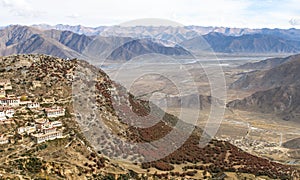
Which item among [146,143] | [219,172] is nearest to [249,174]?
[219,172]

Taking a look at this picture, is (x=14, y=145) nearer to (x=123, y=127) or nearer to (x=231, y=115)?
(x=123, y=127)

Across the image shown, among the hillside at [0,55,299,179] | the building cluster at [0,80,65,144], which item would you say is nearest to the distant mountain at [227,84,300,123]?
the hillside at [0,55,299,179]

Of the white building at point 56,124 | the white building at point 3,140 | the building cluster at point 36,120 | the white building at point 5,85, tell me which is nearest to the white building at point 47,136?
the building cluster at point 36,120

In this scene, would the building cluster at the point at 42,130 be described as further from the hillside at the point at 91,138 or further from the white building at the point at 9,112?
the white building at the point at 9,112

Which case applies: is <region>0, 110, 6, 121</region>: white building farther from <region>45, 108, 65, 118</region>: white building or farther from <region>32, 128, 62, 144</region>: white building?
<region>45, 108, 65, 118</region>: white building

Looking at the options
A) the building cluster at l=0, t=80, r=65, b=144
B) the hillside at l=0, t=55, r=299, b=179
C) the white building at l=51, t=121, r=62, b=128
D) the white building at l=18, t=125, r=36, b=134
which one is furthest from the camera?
the white building at l=51, t=121, r=62, b=128
